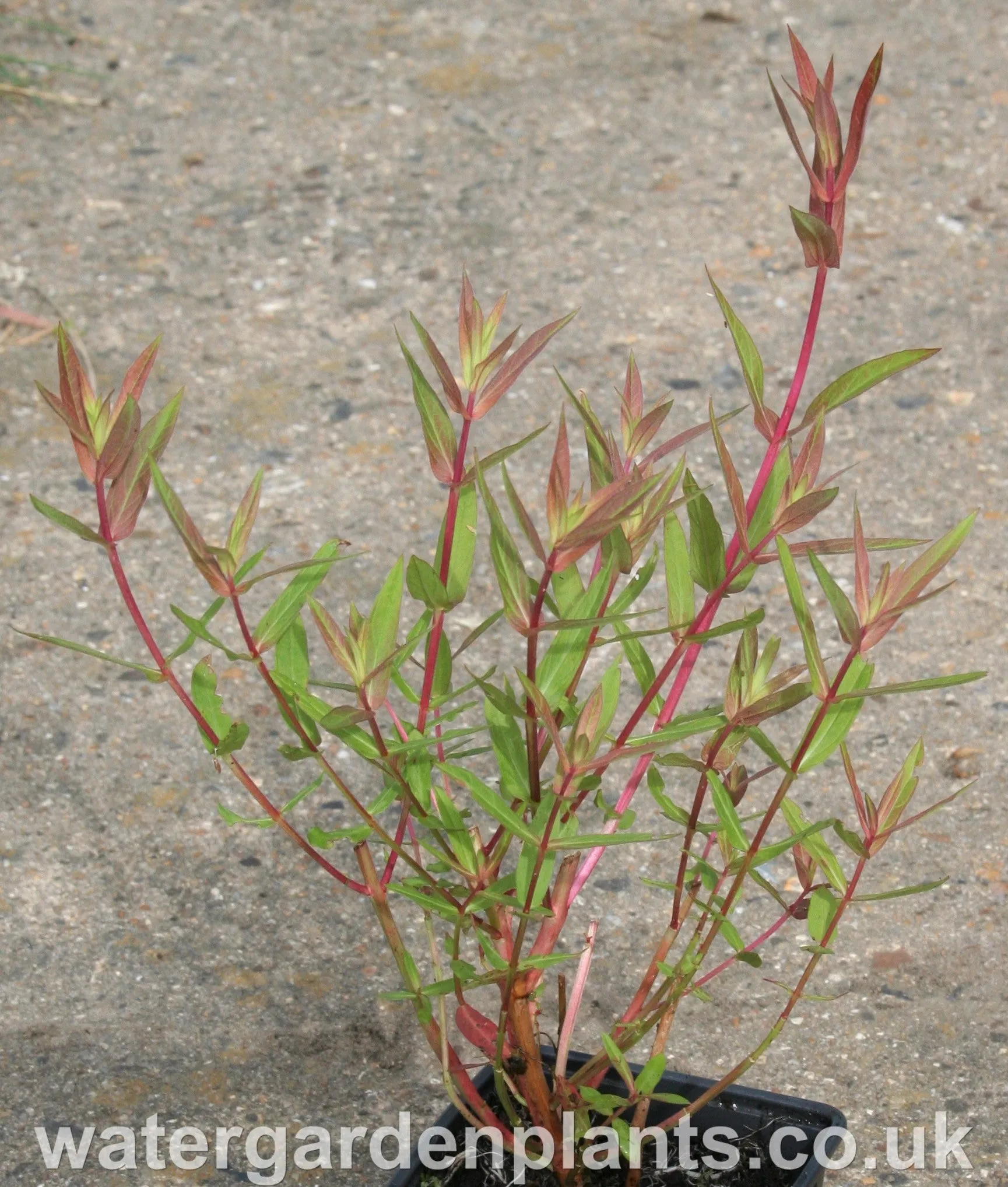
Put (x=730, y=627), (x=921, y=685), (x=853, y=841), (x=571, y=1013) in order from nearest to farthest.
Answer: (x=921, y=685)
(x=730, y=627)
(x=853, y=841)
(x=571, y=1013)

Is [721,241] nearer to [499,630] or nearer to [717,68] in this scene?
[717,68]

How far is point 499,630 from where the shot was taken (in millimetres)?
2486

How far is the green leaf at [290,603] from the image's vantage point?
1.14 metres

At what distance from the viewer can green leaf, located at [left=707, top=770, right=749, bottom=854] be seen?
1.12 meters

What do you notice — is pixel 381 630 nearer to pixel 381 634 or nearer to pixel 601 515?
pixel 381 634

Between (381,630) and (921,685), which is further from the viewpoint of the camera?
(381,630)

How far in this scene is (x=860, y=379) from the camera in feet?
3.39

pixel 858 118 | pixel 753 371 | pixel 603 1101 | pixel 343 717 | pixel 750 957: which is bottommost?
pixel 603 1101

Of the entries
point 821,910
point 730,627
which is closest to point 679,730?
point 730,627

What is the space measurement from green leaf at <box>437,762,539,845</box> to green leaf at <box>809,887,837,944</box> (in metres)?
0.29

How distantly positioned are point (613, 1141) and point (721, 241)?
8.03ft

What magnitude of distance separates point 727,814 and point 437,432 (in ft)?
1.20

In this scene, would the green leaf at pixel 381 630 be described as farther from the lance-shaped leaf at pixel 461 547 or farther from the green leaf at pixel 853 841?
the green leaf at pixel 853 841

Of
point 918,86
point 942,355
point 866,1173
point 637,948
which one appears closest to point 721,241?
point 942,355
